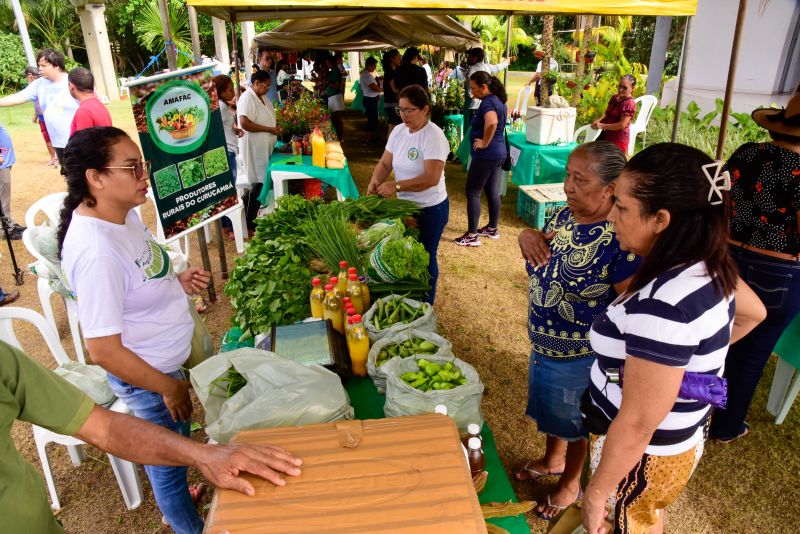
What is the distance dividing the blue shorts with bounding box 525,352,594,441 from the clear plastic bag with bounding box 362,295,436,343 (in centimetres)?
54

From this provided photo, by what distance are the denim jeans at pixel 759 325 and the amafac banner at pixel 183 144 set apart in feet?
10.9

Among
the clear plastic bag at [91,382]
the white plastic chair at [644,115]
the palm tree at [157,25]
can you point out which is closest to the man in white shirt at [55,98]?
the clear plastic bag at [91,382]

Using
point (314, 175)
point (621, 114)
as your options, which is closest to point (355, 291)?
point (314, 175)

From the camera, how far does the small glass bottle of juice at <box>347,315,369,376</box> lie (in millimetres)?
2186

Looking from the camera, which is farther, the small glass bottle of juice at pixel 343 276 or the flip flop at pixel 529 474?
the flip flop at pixel 529 474

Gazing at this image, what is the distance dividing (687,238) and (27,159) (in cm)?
1168

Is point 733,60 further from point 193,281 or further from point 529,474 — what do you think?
point 193,281

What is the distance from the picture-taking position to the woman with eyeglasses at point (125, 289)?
1.78m

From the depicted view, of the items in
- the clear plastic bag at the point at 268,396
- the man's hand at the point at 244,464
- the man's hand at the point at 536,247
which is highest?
the man's hand at the point at 536,247

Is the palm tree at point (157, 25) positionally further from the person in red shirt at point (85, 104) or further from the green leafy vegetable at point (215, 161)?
the green leafy vegetable at point (215, 161)

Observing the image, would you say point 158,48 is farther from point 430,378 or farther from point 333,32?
point 430,378

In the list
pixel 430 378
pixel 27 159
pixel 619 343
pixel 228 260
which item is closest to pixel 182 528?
pixel 430 378

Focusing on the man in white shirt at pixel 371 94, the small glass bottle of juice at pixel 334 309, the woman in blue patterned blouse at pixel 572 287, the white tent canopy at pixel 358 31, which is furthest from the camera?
the man in white shirt at pixel 371 94

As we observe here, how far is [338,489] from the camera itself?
48.7 inches
